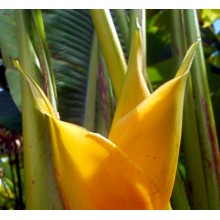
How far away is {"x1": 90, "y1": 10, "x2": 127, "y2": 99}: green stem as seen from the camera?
333mm

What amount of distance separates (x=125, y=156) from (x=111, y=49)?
11 cm

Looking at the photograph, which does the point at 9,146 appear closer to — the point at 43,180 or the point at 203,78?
the point at 203,78

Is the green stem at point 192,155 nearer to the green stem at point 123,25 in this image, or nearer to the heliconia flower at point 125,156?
the green stem at point 123,25

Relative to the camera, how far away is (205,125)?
0.52 metres

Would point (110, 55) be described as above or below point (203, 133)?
above

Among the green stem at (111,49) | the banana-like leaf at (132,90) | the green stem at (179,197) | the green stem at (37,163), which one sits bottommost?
the green stem at (179,197)

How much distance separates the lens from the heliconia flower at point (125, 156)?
259mm

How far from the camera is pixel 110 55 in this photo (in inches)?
13.6

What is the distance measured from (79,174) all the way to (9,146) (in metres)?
0.78

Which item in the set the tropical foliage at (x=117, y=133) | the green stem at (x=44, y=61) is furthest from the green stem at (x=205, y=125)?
the green stem at (x=44, y=61)

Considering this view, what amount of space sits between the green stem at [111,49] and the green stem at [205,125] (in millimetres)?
207

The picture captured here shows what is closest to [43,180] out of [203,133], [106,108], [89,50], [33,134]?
[33,134]

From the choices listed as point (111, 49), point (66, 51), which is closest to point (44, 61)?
point (111, 49)

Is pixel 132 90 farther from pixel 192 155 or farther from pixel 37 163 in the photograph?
pixel 192 155
